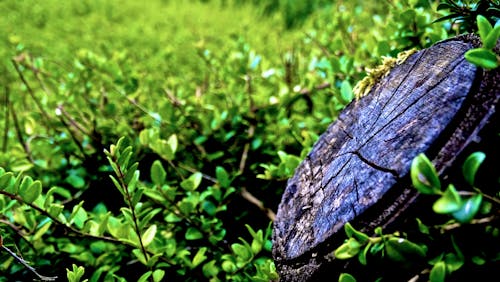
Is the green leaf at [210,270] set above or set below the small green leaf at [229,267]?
below

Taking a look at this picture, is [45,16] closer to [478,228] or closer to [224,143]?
[224,143]

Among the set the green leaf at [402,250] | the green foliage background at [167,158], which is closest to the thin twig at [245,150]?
the green foliage background at [167,158]

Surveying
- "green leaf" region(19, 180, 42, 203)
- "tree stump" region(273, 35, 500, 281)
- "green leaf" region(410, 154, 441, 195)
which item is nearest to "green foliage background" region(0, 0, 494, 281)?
"green leaf" region(19, 180, 42, 203)

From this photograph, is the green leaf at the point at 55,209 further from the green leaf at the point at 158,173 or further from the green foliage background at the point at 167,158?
the green leaf at the point at 158,173

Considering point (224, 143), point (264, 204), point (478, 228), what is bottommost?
point (264, 204)

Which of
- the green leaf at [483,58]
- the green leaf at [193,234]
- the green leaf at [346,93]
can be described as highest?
the green leaf at [483,58]

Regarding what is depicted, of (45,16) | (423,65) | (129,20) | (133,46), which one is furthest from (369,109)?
(45,16)

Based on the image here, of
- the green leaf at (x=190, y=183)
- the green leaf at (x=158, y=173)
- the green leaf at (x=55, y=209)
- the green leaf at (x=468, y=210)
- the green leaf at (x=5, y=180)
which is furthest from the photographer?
the green leaf at (x=190, y=183)
